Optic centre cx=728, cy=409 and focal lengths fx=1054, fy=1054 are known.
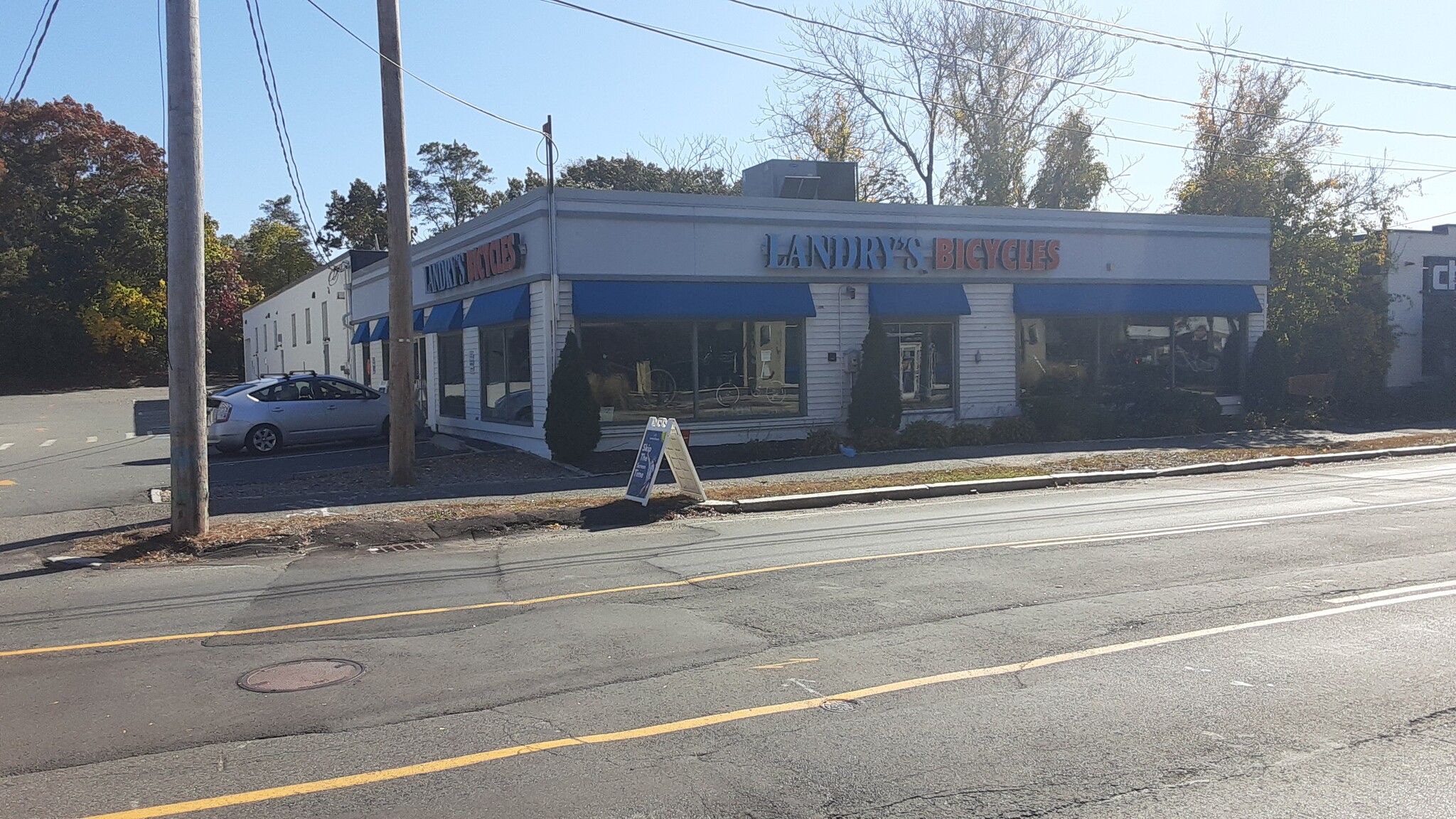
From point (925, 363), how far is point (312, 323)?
26.8 m

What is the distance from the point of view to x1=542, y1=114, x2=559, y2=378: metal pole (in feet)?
60.0

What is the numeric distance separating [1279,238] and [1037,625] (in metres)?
24.8

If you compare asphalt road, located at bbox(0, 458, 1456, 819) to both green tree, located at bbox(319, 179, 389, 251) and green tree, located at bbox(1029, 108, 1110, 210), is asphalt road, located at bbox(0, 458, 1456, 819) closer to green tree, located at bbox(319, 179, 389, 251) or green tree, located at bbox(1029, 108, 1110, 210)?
green tree, located at bbox(1029, 108, 1110, 210)

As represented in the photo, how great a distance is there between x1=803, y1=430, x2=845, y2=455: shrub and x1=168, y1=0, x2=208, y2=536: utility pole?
10599 millimetres

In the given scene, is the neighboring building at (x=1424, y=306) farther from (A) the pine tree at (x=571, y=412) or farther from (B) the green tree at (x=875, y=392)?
(A) the pine tree at (x=571, y=412)

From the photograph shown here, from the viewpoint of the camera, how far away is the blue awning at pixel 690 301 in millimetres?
18750

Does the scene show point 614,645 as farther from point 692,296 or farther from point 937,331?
point 937,331

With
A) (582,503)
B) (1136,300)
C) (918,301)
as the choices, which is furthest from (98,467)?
(1136,300)

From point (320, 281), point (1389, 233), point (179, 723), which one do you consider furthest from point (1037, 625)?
point (320, 281)

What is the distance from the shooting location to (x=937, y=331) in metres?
22.2

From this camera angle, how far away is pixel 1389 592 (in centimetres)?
790

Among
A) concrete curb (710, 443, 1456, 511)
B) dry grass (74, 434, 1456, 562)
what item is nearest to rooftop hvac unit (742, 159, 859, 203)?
dry grass (74, 434, 1456, 562)

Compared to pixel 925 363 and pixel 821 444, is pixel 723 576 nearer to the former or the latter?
pixel 821 444

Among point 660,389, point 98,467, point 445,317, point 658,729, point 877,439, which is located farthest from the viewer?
point 445,317
